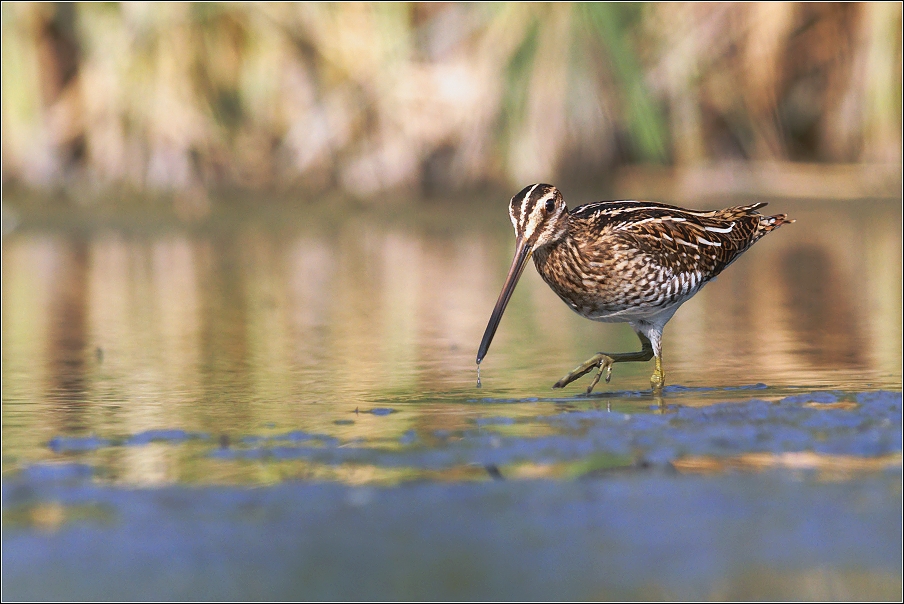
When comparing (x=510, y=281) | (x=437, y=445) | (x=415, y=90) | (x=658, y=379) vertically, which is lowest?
(x=437, y=445)

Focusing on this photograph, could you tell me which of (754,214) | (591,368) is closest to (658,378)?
(591,368)

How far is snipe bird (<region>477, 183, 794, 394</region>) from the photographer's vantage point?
17.0 feet

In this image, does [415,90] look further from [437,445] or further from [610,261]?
[437,445]

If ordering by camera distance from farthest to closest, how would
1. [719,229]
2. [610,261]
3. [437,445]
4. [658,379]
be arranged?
[719,229] → [610,261] → [658,379] → [437,445]

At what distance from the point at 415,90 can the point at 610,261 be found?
207 inches

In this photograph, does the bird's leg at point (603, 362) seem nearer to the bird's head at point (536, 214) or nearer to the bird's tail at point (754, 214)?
the bird's head at point (536, 214)

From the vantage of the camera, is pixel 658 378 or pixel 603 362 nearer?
pixel 658 378

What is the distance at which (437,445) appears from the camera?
13.4 feet

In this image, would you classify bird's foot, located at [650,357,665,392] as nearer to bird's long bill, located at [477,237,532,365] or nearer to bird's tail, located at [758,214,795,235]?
bird's long bill, located at [477,237,532,365]

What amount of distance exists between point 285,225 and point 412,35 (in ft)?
5.33

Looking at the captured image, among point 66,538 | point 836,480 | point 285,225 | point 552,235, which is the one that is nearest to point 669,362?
point 552,235

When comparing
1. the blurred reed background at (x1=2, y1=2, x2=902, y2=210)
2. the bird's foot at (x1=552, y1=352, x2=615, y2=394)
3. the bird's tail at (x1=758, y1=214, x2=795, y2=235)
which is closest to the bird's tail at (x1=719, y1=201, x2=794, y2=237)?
the bird's tail at (x1=758, y1=214, x2=795, y2=235)

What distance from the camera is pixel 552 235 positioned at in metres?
5.27

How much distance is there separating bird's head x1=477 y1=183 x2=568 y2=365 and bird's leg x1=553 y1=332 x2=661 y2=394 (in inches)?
12.0
